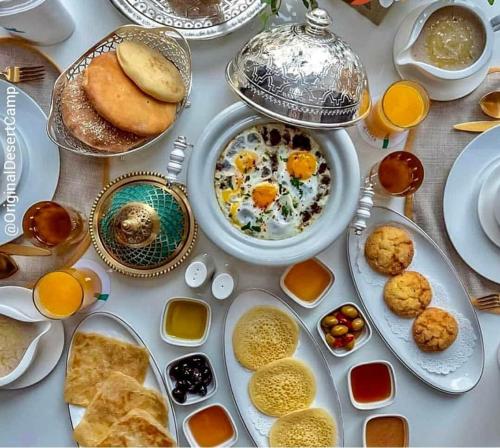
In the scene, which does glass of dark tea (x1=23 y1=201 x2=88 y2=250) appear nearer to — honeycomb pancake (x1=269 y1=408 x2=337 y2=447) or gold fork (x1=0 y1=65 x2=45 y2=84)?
gold fork (x1=0 y1=65 x2=45 y2=84)

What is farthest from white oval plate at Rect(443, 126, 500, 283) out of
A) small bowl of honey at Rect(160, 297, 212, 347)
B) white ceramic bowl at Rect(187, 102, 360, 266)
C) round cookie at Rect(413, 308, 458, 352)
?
small bowl of honey at Rect(160, 297, 212, 347)

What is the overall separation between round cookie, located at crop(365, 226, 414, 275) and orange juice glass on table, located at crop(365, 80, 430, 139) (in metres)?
0.25

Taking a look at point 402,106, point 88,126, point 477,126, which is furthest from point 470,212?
point 88,126

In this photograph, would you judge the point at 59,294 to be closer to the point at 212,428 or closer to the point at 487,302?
the point at 212,428

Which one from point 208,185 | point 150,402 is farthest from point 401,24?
point 150,402

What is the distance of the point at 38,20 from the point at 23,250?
0.54m

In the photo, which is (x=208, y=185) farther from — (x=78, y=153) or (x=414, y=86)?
(x=414, y=86)

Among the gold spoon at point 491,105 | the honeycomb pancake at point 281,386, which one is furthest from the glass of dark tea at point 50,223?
the gold spoon at point 491,105

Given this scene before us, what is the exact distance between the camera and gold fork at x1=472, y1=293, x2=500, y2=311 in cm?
148

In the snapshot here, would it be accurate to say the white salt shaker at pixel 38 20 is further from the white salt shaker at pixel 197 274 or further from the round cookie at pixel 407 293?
the round cookie at pixel 407 293

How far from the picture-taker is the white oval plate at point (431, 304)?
148 centimetres

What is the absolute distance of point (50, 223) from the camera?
56.2 inches

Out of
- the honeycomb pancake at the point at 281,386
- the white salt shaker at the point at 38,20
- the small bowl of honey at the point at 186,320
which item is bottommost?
the honeycomb pancake at the point at 281,386

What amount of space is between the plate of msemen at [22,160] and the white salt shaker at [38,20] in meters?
0.14
